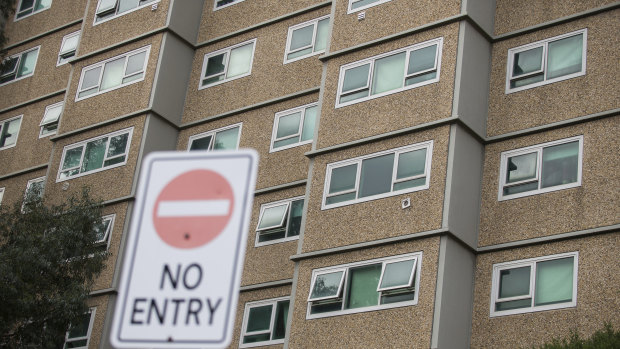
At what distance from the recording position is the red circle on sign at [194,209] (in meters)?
4.46

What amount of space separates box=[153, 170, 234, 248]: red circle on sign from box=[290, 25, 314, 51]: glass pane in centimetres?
1997

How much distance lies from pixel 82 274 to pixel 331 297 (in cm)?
607

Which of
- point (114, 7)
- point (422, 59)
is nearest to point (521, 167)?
point (422, 59)

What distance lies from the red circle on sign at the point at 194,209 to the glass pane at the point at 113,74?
2200cm

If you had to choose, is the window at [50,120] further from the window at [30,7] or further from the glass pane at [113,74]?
the window at [30,7]

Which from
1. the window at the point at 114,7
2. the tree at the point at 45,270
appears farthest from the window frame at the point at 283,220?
the window at the point at 114,7

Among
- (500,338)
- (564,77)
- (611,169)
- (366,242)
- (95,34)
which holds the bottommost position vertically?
(500,338)

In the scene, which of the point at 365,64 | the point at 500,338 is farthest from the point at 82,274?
the point at 500,338

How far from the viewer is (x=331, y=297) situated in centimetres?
1888

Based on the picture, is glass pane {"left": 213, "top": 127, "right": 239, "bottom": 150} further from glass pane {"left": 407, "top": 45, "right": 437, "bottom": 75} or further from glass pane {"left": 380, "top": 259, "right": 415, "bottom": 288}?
glass pane {"left": 380, "top": 259, "right": 415, "bottom": 288}

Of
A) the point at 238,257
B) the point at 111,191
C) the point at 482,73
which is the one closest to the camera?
the point at 238,257

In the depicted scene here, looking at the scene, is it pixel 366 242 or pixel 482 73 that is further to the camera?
pixel 482 73

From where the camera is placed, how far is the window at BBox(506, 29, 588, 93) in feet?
63.8

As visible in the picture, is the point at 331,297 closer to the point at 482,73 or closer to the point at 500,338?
the point at 500,338
